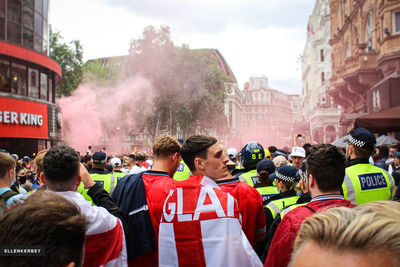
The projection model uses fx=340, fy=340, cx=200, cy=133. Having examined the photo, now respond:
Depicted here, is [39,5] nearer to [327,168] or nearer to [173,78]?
[173,78]

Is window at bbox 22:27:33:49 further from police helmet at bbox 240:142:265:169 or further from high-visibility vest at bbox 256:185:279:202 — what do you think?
high-visibility vest at bbox 256:185:279:202

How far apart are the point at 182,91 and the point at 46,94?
1422 cm

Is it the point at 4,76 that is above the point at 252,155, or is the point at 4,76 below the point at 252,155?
above

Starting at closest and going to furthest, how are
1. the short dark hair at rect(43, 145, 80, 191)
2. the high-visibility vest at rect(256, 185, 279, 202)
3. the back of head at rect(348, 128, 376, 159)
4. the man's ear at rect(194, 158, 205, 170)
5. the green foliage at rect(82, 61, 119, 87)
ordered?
the short dark hair at rect(43, 145, 80, 191) → the man's ear at rect(194, 158, 205, 170) → the back of head at rect(348, 128, 376, 159) → the high-visibility vest at rect(256, 185, 279, 202) → the green foliage at rect(82, 61, 119, 87)

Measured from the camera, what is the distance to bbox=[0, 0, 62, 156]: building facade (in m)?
19.2

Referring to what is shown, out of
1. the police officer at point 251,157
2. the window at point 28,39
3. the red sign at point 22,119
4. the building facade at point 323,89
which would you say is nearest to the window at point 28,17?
the window at point 28,39

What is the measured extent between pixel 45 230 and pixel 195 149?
1773 millimetres

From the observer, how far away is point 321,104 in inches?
2060

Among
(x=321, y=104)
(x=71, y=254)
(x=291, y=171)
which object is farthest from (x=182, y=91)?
(x=71, y=254)

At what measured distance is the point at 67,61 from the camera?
36.6m

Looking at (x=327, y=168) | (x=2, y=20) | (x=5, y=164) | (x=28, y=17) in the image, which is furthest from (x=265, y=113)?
(x=327, y=168)

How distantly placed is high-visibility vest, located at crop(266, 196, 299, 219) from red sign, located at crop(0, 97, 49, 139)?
1885 cm

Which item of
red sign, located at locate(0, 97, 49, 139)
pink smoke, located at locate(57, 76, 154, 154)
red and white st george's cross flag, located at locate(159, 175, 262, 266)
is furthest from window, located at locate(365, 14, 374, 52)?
red and white st george's cross flag, located at locate(159, 175, 262, 266)

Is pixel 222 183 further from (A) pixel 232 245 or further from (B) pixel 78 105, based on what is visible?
(B) pixel 78 105
